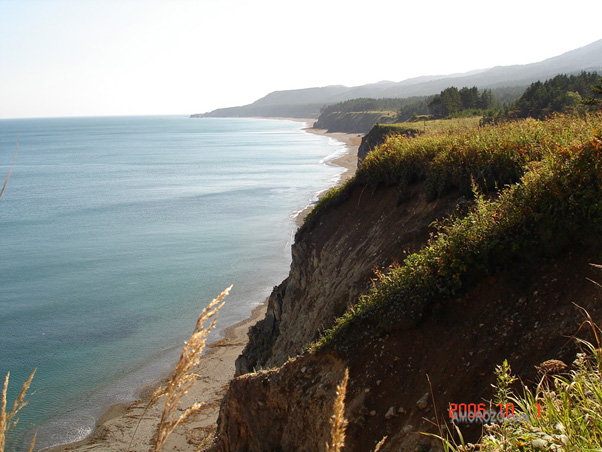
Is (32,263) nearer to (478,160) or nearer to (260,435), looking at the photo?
(260,435)

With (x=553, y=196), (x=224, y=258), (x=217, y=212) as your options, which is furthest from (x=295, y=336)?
(x=217, y=212)

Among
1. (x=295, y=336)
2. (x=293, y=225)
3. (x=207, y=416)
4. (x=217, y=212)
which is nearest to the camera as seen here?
(x=295, y=336)

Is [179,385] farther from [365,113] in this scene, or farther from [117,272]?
[365,113]

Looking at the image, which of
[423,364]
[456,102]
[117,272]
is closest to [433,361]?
[423,364]

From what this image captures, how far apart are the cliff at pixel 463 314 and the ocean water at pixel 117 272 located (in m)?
8.57

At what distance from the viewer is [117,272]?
2992 centimetres

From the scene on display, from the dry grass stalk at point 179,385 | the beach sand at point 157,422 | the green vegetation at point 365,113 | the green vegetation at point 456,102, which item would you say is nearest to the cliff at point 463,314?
the dry grass stalk at point 179,385

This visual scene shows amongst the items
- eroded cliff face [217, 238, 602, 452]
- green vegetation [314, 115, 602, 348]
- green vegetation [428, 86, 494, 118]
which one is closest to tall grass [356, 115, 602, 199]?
green vegetation [314, 115, 602, 348]

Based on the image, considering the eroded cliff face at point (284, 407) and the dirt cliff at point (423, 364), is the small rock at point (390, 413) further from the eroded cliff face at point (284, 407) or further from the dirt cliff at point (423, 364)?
the eroded cliff face at point (284, 407)

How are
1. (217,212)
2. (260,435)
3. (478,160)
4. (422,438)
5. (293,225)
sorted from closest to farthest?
(422,438), (260,435), (478,160), (293,225), (217,212)

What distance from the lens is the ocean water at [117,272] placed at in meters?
18.9

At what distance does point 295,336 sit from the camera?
40.1ft

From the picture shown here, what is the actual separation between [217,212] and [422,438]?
4148 centimetres

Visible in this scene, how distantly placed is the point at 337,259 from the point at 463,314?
6.39m
